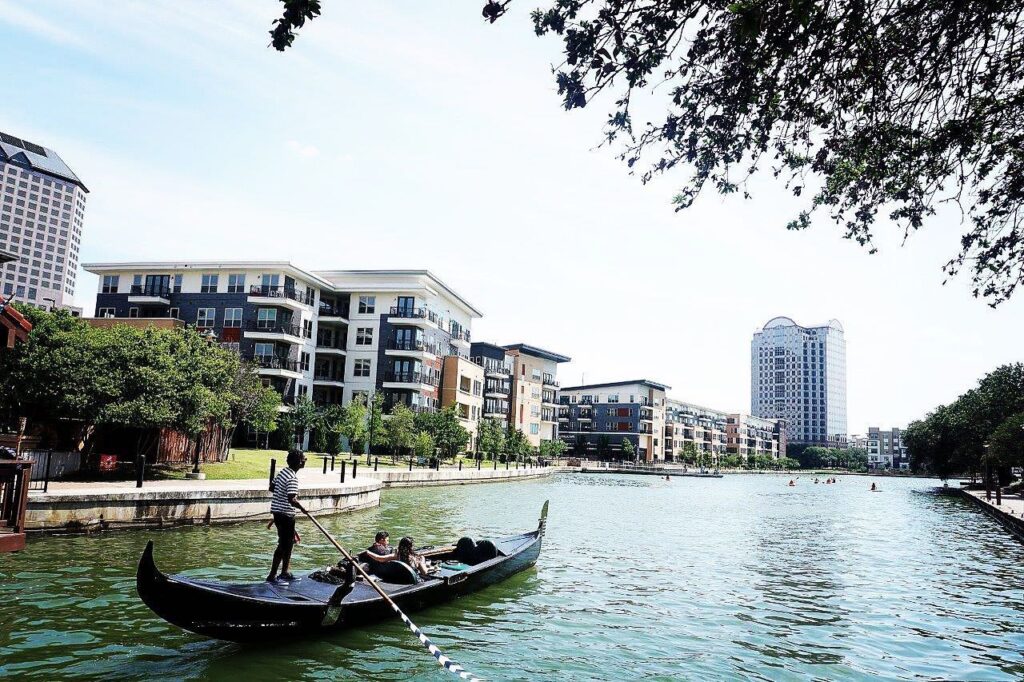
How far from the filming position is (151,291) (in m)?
59.9

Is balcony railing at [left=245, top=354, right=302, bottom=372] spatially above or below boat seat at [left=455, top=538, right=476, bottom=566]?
above

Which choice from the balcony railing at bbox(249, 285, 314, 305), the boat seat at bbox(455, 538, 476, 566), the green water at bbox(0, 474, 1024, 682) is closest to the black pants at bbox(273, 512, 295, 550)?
the green water at bbox(0, 474, 1024, 682)

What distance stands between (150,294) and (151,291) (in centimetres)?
37

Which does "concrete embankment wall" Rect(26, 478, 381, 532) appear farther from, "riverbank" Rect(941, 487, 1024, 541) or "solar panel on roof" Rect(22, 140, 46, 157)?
"solar panel on roof" Rect(22, 140, 46, 157)

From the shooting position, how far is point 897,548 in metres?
26.4

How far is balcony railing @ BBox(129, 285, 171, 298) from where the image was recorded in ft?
195

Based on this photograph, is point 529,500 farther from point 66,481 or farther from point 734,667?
point 734,667

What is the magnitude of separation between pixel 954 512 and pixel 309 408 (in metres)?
44.7

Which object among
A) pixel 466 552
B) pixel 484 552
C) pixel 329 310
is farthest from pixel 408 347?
pixel 484 552

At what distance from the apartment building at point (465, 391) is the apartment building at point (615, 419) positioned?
5005cm

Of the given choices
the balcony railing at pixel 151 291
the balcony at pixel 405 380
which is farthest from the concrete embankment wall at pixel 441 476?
the balcony railing at pixel 151 291

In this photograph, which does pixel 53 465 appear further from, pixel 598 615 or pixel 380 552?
pixel 598 615

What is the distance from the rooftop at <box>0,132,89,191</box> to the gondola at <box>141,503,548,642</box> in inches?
7913

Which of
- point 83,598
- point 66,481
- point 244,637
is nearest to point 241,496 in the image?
point 66,481
